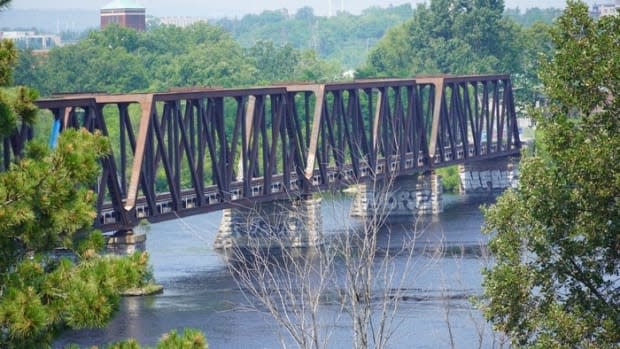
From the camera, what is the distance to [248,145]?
3413 inches

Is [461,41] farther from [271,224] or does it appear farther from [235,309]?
[235,309]

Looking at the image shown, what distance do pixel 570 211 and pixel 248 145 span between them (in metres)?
50.6

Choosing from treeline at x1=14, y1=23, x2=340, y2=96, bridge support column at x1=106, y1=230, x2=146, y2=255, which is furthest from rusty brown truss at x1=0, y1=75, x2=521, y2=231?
treeline at x1=14, y1=23, x2=340, y2=96

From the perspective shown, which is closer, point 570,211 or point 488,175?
point 570,211

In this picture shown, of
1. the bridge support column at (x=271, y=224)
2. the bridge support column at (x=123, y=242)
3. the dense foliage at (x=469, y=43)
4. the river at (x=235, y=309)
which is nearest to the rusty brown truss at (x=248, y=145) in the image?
the bridge support column at (x=123, y=242)

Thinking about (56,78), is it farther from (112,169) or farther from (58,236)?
(58,236)

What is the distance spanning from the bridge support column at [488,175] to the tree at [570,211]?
88.9 metres

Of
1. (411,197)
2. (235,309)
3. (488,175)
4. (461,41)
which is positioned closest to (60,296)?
(235,309)

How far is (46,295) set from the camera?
2689 centimetres

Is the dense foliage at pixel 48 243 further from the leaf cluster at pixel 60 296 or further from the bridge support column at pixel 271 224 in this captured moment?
the bridge support column at pixel 271 224

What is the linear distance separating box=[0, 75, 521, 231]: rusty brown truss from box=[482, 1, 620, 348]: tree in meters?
9.56

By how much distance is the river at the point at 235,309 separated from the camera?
57.7 m

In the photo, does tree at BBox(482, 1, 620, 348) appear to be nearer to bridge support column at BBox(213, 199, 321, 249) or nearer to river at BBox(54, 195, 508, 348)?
river at BBox(54, 195, 508, 348)

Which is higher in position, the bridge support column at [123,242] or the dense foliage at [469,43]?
the dense foliage at [469,43]
